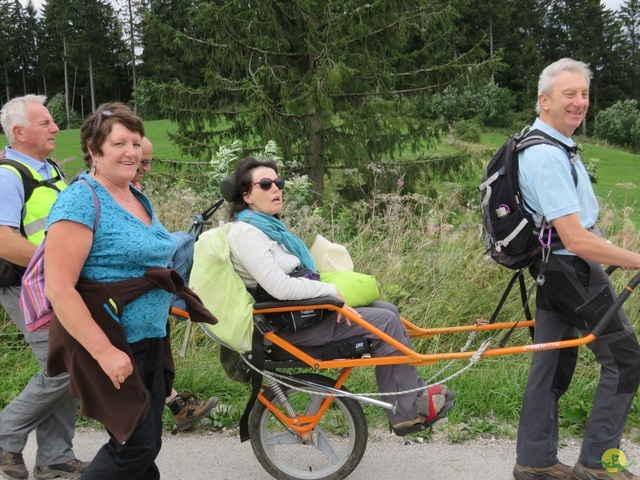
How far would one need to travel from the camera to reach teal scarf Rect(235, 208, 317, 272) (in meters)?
3.39

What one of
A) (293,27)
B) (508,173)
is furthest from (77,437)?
(293,27)

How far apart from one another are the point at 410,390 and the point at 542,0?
70415 millimetres

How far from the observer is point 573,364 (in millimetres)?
3676

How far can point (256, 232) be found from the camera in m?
3.31

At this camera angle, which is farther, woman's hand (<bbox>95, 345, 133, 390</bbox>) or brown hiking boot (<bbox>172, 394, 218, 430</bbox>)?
brown hiking boot (<bbox>172, 394, 218, 430</bbox>)

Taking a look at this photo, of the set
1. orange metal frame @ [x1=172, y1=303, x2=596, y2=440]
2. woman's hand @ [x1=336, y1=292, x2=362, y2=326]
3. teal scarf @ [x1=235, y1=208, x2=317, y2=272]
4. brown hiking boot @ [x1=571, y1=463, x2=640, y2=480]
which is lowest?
brown hiking boot @ [x1=571, y1=463, x2=640, y2=480]

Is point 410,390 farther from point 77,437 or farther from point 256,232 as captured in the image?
point 77,437

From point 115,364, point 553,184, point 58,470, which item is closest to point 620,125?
point 553,184

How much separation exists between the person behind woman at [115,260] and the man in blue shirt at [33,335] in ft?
2.80

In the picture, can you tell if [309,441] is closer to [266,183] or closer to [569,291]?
[266,183]

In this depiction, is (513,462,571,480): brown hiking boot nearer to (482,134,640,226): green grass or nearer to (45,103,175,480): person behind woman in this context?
(45,103,175,480): person behind woman

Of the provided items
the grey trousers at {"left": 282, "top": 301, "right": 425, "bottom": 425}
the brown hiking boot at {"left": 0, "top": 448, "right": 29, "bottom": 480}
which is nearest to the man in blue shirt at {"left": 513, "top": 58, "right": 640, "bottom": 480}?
the grey trousers at {"left": 282, "top": 301, "right": 425, "bottom": 425}

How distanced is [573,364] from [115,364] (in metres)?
2.56

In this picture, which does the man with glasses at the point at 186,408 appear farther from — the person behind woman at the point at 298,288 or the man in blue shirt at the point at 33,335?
the person behind woman at the point at 298,288
